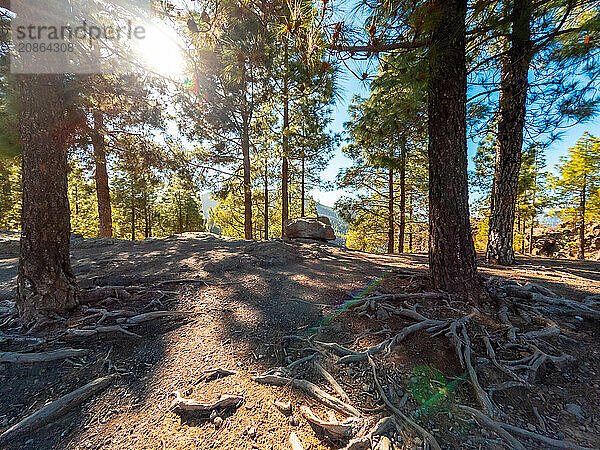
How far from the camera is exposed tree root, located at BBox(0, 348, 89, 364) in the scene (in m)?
2.06

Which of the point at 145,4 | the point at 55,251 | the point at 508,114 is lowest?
the point at 55,251

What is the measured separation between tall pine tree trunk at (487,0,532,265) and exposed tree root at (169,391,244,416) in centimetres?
632

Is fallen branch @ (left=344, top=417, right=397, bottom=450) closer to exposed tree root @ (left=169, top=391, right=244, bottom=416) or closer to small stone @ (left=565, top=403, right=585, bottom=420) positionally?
exposed tree root @ (left=169, top=391, right=244, bottom=416)

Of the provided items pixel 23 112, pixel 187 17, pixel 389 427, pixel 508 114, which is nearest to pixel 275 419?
pixel 389 427

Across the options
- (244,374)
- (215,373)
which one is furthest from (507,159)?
(215,373)

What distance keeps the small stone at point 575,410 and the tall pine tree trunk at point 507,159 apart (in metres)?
4.38

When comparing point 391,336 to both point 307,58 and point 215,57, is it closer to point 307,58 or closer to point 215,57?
point 307,58

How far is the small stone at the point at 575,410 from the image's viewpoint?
1.67m

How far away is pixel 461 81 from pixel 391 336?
3.34 m

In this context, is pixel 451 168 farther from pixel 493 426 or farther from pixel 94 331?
pixel 94 331

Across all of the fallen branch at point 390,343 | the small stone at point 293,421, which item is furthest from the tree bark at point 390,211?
the small stone at point 293,421

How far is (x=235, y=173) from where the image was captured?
12195mm

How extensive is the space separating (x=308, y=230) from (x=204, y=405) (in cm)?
847

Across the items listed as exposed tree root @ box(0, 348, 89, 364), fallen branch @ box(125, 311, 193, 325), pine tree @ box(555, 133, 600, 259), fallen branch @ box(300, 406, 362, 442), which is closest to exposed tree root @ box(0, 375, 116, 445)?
exposed tree root @ box(0, 348, 89, 364)
